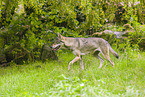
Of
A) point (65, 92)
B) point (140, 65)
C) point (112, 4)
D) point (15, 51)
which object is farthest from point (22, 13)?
point (65, 92)

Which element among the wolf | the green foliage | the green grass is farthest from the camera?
the green foliage

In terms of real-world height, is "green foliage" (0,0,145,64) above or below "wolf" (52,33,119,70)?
above

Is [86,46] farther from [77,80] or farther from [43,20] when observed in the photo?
[43,20]

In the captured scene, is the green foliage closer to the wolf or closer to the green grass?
the wolf

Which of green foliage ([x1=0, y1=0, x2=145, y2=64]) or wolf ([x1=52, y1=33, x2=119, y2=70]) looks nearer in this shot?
wolf ([x1=52, y1=33, x2=119, y2=70])

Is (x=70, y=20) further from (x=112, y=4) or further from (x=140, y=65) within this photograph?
(x=140, y=65)

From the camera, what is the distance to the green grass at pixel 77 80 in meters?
4.42

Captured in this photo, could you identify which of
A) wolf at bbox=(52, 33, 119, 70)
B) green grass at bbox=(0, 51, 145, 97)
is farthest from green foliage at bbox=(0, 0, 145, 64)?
green grass at bbox=(0, 51, 145, 97)

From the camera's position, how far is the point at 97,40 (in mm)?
8320

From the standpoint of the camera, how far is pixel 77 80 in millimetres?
5055

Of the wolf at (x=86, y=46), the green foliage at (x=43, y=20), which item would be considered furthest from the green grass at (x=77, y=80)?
the green foliage at (x=43, y=20)

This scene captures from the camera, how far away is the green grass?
4.42 metres

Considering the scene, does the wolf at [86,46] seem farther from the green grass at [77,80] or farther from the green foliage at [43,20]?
the green foliage at [43,20]

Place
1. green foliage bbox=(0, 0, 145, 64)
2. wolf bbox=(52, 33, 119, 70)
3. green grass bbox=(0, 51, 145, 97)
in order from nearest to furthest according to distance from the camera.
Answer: green grass bbox=(0, 51, 145, 97), wolf bbox=(52, 33, 119, 70), green foliage bbox=(0, 0, 145, 64)
